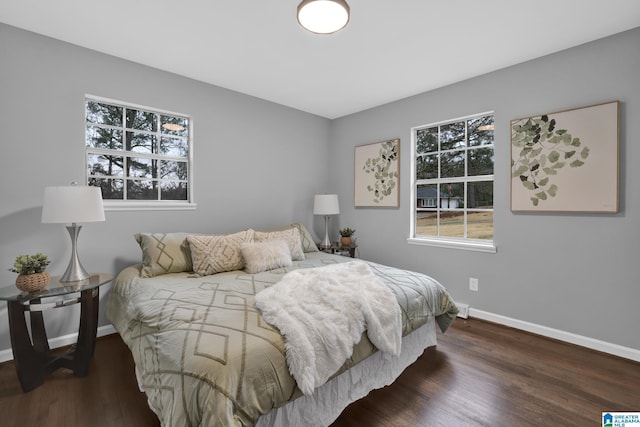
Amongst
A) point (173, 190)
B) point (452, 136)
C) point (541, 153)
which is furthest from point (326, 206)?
point (541, 153)

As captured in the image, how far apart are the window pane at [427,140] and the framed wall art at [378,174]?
0.85 feet

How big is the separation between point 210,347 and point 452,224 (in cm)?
302

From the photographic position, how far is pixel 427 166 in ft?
12.1

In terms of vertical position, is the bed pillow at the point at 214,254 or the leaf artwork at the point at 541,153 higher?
the leaf artwork at the point at 541,153

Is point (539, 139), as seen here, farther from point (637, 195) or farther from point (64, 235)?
point (64, 235)

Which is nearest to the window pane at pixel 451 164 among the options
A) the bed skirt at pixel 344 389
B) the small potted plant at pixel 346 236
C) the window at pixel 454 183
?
the window at pixel 454 183

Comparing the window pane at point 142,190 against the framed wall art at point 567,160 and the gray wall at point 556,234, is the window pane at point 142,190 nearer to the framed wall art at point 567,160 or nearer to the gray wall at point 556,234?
the gray wall at point 556,234

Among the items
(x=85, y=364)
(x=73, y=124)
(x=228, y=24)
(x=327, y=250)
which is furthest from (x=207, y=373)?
(x=327, y=250)

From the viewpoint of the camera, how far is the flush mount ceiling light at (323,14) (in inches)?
66.9

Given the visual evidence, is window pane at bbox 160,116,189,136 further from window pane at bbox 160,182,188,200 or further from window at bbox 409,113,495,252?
window at bbox 409,113,495,252

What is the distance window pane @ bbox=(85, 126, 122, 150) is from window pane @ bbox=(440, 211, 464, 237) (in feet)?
11.7

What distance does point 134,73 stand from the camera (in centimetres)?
282

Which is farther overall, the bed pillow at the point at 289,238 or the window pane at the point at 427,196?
the window pane at the point at 427,196

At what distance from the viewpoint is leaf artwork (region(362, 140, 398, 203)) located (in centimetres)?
384
